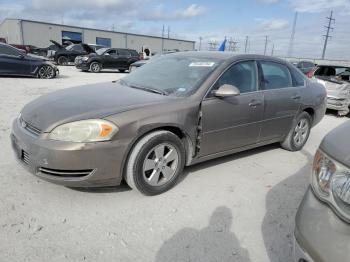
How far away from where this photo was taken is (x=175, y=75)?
3.93 meters

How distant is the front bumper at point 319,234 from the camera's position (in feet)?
4.88

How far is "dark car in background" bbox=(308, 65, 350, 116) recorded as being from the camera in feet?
28.9

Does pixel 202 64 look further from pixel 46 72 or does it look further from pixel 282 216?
pixel 46 72

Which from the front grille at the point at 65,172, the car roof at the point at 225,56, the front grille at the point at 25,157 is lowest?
the front grille at the point at 65,172

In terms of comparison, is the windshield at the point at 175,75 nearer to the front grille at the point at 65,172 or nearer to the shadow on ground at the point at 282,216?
the front grille at the point at 65,172

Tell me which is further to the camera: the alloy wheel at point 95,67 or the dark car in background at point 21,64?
the alloy wheel at point 95,67

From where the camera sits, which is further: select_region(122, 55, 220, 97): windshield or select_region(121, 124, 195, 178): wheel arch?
select_region(122, 55, 220, 97): windshield

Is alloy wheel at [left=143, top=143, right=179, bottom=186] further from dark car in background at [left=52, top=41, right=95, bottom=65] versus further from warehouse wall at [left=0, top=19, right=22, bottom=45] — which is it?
warehouse wall at [left=0, top=19, right=22, bottom=45]

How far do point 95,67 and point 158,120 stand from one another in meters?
17.1

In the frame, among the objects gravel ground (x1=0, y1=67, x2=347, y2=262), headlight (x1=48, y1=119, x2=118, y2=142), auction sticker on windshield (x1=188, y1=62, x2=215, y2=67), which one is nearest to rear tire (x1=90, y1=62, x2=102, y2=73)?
gravel ground (x1=0, y1=67, x2=347, y2=262)

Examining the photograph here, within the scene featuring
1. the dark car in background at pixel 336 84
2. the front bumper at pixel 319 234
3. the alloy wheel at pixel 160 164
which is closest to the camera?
the front bumper at pixel 319 234

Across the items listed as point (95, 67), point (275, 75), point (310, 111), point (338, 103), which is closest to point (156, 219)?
point (275, 75)

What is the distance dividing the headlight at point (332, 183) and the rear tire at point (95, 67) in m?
18.5

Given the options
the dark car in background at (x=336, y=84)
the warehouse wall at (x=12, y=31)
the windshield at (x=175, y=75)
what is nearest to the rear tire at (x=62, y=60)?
the dark car in background at (x=336, y=84)
